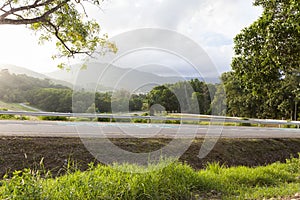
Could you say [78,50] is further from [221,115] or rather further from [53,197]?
[53,197]

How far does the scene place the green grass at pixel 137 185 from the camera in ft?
13.7

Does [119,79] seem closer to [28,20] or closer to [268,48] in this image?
[28,20]

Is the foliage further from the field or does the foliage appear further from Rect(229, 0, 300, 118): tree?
Rect(229, 0, 300, 118): tree

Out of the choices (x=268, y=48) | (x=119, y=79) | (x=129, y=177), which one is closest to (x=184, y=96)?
(x=119, y=79)

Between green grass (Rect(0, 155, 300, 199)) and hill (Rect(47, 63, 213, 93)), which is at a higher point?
hill (Rect(47, 63, 213, 93))

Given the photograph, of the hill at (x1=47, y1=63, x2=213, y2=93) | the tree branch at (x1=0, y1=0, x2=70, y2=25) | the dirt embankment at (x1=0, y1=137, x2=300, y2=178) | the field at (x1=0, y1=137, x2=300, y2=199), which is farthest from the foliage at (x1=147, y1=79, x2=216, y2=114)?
the tree branch at (x1=0, y1=0, x2=70, y2=25)

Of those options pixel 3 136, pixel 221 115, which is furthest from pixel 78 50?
pixel 221 115

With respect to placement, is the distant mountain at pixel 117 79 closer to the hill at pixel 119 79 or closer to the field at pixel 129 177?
the hill at pixel 119 79

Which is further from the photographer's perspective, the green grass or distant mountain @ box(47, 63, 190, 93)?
distant mountain @ box(47, 63, 190, 93)

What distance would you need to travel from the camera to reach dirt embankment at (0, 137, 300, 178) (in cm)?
770

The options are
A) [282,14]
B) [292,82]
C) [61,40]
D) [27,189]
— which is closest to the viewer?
[27,189]

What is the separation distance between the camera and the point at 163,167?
5.72 meters

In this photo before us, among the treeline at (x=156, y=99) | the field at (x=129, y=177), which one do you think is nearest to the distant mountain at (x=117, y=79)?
the treeline at (x=156, y=99)

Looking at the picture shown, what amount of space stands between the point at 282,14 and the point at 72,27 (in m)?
6.71
